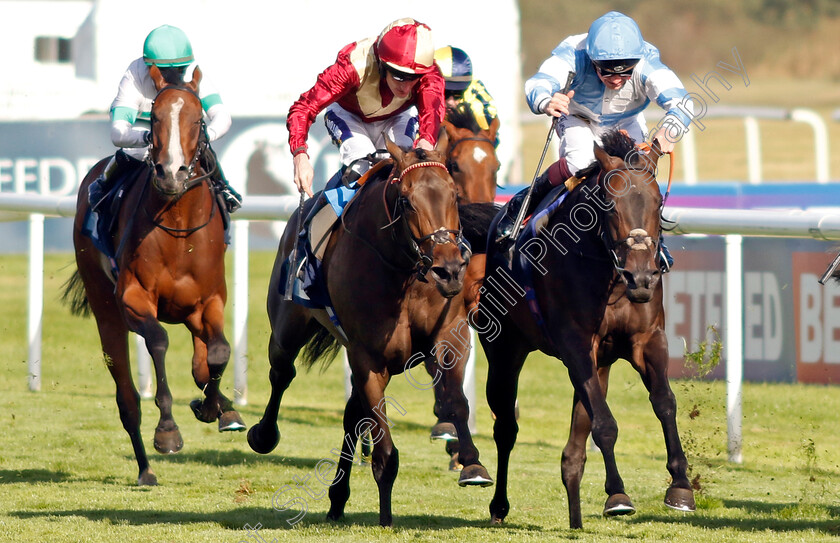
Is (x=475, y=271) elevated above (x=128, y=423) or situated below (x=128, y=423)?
above

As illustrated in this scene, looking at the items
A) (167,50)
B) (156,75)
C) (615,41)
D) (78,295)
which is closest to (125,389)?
(78,295)

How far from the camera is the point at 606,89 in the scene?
5.48 m

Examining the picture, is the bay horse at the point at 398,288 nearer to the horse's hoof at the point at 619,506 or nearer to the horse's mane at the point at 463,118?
the horse's hoof at the point at 619,506

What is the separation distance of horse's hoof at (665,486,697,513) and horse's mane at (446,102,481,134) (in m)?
2.99

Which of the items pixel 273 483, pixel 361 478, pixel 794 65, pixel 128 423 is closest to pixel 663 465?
pixel 361 478

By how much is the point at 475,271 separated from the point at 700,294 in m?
2.87

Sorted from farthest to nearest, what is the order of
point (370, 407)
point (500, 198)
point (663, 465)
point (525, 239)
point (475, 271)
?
1. point (500, 198)
2. point (663, 465)
3. point (475, 271)
4. point (525, 239)
5. point (370, 407)

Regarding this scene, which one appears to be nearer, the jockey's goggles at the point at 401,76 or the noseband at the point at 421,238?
the noseband at the point at 421,238

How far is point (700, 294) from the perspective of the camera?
8344 millimetres

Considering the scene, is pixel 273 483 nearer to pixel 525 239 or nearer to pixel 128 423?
pixel 128 423

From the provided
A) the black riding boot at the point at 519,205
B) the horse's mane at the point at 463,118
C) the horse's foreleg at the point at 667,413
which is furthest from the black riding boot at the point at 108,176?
the horse's foreleg at the point at 667,413

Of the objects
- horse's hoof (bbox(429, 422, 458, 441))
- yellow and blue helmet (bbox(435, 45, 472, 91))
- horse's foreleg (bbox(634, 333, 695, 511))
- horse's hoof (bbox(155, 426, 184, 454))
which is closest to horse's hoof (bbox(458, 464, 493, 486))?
horse's foreleg (bbox(634, 333, 695, 511))

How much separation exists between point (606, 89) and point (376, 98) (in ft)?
3.34

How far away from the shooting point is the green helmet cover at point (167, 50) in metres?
6.52
